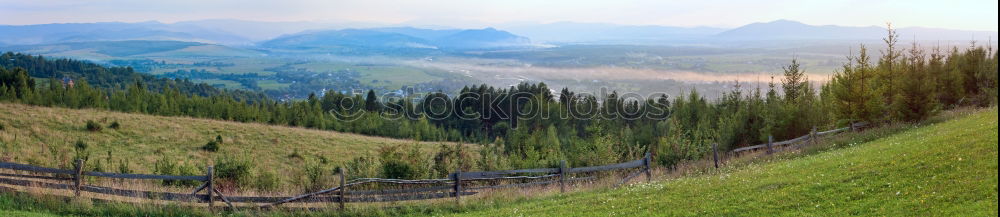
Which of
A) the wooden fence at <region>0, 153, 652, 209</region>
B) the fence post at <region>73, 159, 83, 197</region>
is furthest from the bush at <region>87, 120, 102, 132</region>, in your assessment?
the fence post at <region>73, 159, 83, 197</region>

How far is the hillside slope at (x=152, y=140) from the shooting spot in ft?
105

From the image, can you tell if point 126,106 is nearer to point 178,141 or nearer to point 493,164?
point 178,141

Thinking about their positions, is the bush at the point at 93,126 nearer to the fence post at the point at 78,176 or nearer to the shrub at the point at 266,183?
the shrub at the point at 266,183

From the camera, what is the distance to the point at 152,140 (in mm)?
38094

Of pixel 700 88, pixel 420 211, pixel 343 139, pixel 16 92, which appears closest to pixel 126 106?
pixel 16 92

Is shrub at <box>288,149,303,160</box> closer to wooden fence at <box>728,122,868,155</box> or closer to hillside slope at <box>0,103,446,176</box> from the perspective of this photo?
hillside slope at <box>0,103,446,176</box>

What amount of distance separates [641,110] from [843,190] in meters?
68.1

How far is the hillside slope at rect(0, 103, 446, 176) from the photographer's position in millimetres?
31984

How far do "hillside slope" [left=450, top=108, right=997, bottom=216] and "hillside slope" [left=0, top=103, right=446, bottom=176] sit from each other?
1861 cm

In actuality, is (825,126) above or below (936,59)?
below

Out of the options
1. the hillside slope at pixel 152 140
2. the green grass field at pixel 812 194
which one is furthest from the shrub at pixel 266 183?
the hillside slope at pixel 152 140

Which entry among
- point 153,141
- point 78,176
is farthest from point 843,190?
point 153,141

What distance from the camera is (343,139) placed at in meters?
49.2

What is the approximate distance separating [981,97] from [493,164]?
31513mm
